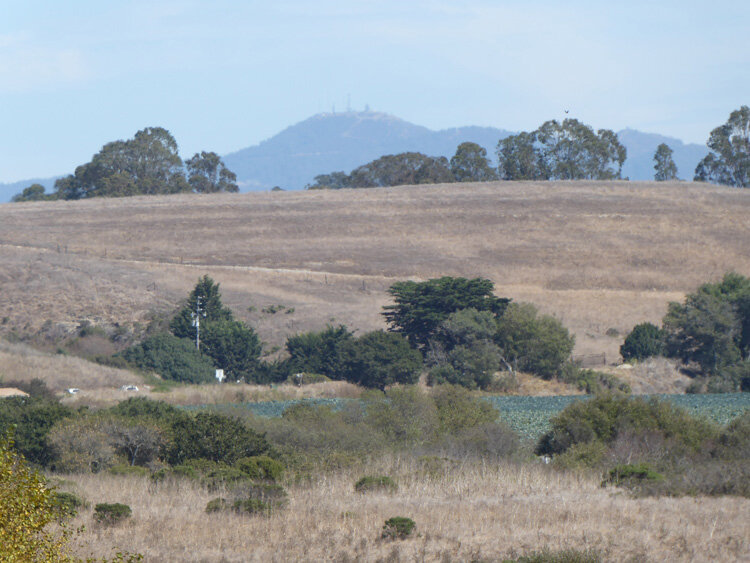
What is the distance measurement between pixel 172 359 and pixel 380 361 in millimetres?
12007

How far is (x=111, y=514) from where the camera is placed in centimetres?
1266

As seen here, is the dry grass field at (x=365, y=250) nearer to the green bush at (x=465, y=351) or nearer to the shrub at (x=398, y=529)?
the green bush at (x=465, y=351)

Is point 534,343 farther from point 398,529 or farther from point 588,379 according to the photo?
point 398,529

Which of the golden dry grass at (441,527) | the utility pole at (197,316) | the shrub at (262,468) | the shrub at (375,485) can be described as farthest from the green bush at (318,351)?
the golden dry grass at (441,527)

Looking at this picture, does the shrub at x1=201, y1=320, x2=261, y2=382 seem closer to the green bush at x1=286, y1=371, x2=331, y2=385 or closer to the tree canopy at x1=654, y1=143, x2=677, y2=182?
the green bush at x1=286, y1=371, x2=331, y2=385

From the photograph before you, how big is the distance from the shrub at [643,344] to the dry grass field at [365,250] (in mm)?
1444

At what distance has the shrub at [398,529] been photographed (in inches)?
466

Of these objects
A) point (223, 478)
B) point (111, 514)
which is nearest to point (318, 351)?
point (223, 478)

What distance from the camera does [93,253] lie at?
251ft

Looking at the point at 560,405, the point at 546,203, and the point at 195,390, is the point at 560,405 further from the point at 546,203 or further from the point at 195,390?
the point at 546,203

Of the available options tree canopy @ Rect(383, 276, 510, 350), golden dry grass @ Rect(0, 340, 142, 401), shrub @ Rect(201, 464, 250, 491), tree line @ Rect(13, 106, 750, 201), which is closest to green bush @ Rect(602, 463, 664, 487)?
shrub @ Rect(201, 464, 250, 491)

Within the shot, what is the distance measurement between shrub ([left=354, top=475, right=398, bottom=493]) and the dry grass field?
41875 millimetres

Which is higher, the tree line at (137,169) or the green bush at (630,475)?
the tree line at (137,169)

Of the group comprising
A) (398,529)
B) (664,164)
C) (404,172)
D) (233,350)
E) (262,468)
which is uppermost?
(664,164)
